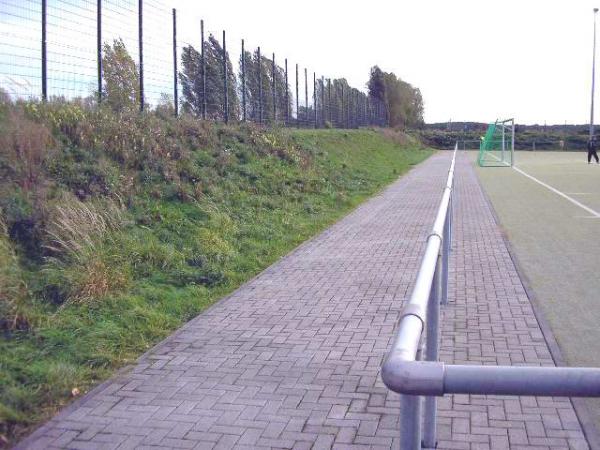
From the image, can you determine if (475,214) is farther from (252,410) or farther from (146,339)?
(252,410)

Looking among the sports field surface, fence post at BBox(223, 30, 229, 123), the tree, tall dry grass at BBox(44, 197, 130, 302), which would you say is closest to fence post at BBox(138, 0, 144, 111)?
the tree

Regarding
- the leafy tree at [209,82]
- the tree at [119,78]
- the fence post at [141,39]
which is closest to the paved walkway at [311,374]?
the tree at [119,78]

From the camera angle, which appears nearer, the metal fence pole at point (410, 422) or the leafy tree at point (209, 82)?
the metal fence pole at point (410, 422)

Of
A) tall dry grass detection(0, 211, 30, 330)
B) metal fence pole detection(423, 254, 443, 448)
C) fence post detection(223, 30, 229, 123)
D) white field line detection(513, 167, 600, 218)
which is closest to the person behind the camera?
metal fence pole detection(423, 254, 443, 448)

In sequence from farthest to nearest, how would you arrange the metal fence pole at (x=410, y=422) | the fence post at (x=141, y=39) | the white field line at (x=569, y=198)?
the white field line at (x=569, y=198) < the fence post at (x=141, y=39) < the metal fence pole at (x=410, y=422)

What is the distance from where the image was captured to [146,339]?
6195mm

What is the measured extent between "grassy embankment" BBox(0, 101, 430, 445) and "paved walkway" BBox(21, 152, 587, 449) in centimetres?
32

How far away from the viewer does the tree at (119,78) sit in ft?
44.2

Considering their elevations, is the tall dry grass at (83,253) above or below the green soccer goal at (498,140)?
below

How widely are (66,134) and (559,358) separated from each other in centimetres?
759

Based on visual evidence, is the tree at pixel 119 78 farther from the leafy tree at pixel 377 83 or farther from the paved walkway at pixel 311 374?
the leafy tree at pixel 377 83

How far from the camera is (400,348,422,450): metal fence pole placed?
1901 millimetres

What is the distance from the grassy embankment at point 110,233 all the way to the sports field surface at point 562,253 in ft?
11.2

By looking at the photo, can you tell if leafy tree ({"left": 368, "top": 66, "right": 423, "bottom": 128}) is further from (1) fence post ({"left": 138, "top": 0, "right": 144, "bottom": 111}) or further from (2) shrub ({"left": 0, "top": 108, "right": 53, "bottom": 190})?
(2) shrub ({"left": 0, "top": 108, "right": 53, "bottom": 190})
